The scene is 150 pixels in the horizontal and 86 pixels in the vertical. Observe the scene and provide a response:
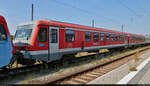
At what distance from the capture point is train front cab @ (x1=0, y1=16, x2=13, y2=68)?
18.6 feet

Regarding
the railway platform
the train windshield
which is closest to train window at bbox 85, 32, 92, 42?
the railway platform

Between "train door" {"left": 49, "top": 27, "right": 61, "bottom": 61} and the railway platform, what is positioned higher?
"train door" {"left": 49, "top": 27, "right": 61, "bottom": 61}

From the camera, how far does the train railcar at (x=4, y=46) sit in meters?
5.68

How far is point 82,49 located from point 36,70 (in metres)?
4.33

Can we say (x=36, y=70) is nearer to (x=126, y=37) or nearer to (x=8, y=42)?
(x=8, y=42)

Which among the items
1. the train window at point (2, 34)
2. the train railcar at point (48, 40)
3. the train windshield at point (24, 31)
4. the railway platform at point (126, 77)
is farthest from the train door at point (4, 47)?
the railway platform at point (126, 77)

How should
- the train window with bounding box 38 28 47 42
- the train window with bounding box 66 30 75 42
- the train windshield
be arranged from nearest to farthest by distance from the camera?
1. the train window with bounding box 38 28 47 42
2. the train windshield
3. the train window with bounding box 66 30 75 42

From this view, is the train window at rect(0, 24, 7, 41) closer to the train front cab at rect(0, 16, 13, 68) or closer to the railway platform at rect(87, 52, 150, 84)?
the train front cab at rect(0, 16, 13, 68)

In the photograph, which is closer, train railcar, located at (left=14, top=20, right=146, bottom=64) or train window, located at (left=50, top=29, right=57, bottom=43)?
train railcar, located at (left=14, top=20, right=146, bottom=64)

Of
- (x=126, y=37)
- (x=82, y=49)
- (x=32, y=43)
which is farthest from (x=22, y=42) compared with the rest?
(x=126, y=37)

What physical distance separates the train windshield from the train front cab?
1.60 meters

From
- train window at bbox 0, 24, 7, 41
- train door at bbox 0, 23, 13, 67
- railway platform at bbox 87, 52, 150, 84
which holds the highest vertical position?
train window at bbox 0, 24, 7, 41

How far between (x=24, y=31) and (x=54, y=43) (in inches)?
78.3

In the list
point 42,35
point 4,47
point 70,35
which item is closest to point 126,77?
point 70,35
